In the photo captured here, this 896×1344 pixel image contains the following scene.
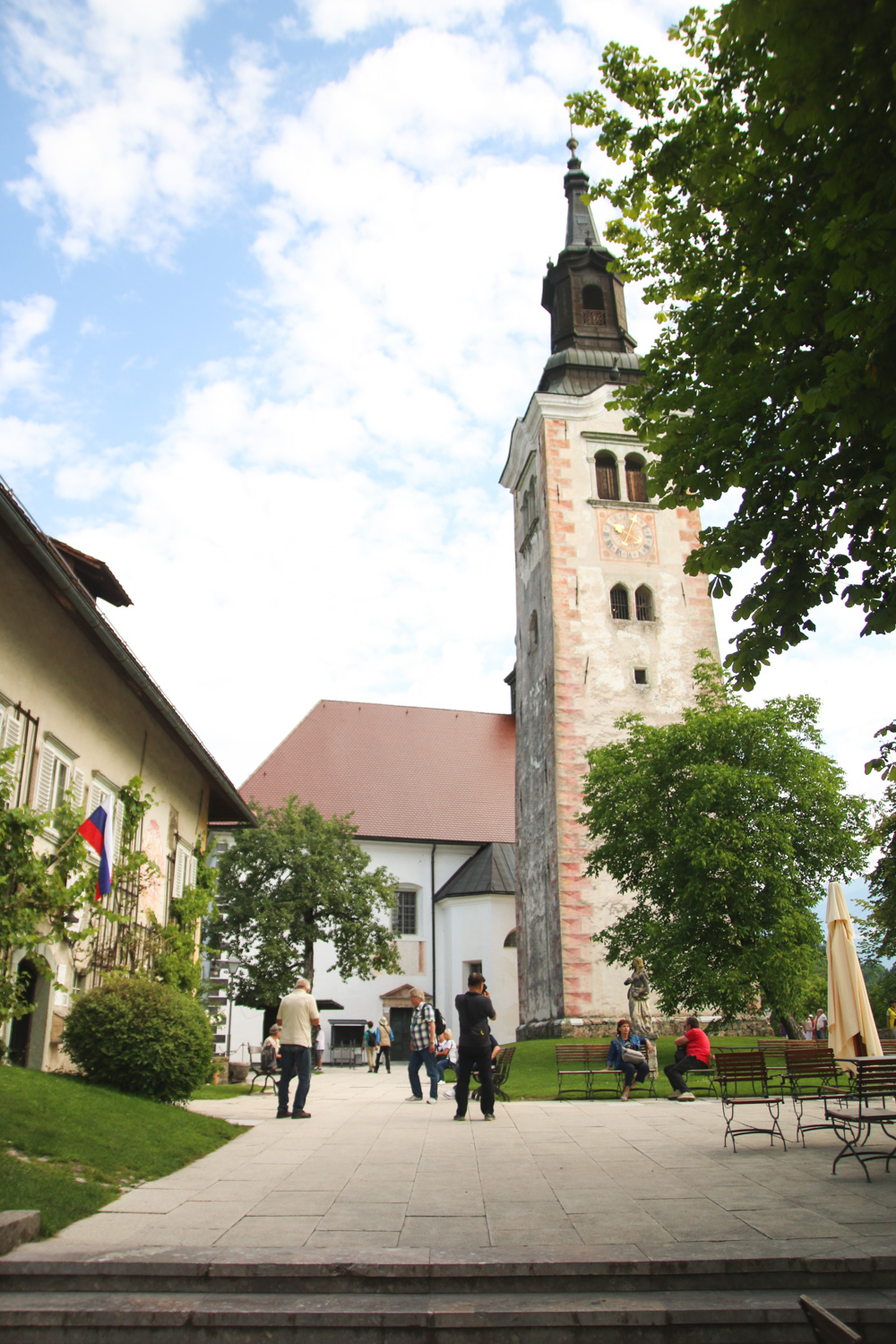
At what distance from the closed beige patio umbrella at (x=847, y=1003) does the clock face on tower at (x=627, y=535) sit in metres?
22.9

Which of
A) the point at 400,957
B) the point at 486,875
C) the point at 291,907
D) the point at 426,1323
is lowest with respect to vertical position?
the point at 426,1323

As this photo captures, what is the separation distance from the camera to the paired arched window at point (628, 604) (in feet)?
112

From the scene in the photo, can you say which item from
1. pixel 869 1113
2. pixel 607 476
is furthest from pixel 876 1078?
pixel 607 476

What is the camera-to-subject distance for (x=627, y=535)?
34906 mm

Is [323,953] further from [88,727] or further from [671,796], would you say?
[88,727]

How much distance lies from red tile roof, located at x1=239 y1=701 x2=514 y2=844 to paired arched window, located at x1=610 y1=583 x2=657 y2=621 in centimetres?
1400

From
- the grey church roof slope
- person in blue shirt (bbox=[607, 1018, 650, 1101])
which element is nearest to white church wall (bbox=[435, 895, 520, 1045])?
the grey church roof slope

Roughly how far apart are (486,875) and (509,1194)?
34.5 m

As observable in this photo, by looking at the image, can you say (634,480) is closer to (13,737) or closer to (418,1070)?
(418,1070)

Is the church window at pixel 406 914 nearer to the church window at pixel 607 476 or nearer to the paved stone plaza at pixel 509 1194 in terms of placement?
the church window at pixel 607 476

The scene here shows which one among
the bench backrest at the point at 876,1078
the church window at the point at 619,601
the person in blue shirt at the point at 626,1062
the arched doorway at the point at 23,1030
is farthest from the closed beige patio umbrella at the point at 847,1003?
the church window at the point at 619,601

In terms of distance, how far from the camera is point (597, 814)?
83.0 ft

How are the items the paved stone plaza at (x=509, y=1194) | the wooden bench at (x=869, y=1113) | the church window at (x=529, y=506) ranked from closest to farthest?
the paved stone plaza at (x=509, y=1194), the wooden bench at (x=869, y=1113), the church window at (x=529, y=506)

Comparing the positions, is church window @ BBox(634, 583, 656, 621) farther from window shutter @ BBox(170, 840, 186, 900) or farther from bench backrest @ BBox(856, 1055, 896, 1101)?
bench backrest @ BBox(856, 1055, 896, 1101)
